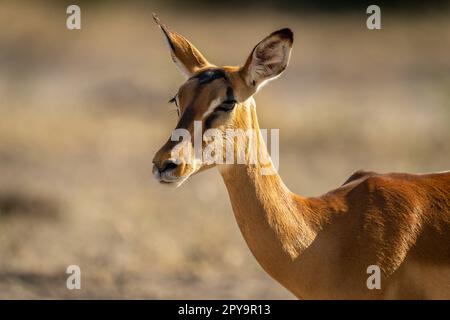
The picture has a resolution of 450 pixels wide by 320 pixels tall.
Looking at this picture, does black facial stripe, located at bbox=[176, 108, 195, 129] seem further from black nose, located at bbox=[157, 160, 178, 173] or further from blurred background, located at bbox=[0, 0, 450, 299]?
blurred background, located at bbox=[0, 0, 450, 299]

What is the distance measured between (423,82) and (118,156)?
837cm

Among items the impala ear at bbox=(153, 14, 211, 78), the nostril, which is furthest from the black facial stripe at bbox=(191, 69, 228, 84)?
the nostril

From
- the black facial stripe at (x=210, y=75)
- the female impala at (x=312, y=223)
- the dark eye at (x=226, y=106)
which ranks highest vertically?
the black facial stripe at (x=210, y=75)

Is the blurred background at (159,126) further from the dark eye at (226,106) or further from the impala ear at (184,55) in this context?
the dark eye at (226,106)

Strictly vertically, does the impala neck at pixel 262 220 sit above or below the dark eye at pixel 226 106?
below

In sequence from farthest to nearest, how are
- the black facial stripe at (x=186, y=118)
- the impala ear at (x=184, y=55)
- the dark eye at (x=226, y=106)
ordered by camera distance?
the impala ear at (x=184, y=55)
the dark eye at (x=226, y=106)
the black facial stripe at (x=186, y=118)

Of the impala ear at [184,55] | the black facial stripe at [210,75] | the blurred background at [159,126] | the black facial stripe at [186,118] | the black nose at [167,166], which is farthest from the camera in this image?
the blurred background at [159,126]

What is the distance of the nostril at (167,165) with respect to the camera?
6297 mm

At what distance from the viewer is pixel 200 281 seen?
11.8m

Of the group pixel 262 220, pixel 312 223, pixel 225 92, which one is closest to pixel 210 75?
pixel 225 92

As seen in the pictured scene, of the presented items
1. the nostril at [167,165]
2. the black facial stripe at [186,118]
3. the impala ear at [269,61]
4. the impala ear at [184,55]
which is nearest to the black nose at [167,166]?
the nostril at [167,165]

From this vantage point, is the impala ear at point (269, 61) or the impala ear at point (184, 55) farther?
the impala ear at point (184, 55)

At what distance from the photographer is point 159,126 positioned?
18.7 m
